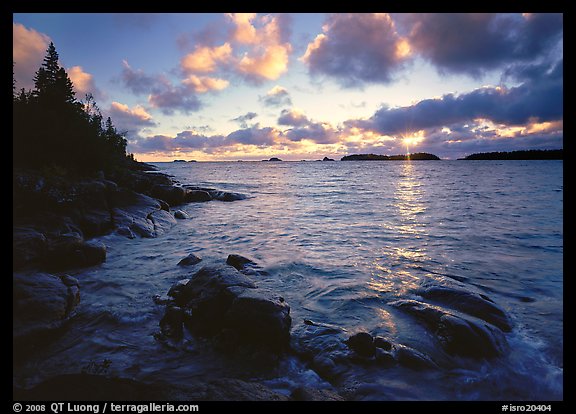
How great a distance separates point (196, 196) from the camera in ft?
105

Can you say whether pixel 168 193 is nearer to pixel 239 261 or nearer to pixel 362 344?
pixel 239 261

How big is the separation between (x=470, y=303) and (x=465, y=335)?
6.45 ft

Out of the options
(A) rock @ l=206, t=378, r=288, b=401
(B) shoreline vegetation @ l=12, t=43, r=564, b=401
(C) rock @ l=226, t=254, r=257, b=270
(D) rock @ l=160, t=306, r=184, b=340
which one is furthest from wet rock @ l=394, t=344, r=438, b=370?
(C) rock @ l=226, t=254, r=257, b=270

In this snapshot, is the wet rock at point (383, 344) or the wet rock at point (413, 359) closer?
the wet rock at point (413, 359)

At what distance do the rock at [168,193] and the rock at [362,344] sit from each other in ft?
86.1

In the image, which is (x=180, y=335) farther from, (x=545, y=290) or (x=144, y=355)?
(x=545, y=290)

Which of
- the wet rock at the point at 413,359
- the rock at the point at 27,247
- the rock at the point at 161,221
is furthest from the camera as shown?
the rock at the point at 161,221

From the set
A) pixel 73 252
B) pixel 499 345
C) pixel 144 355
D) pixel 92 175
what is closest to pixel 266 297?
pixel 144 355

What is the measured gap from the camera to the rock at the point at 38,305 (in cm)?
547

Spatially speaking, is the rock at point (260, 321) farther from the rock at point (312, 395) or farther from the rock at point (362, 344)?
the rock at point (362, 344)

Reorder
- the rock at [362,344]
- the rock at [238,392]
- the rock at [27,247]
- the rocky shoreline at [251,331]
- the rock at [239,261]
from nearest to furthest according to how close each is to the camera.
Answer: the rock at [238,392] < the rocky shoreline at [251,331] < the rock at [362,344] < the rock at [27,247] < the rock at [239,261]

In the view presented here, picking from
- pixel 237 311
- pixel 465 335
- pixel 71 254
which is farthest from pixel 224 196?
pixel 465 335

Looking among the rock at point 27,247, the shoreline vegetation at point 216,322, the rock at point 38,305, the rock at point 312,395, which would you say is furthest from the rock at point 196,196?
the rock at point 312,395

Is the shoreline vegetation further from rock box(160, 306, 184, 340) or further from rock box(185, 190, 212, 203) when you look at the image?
rock box(185, 190, 212, 203)
